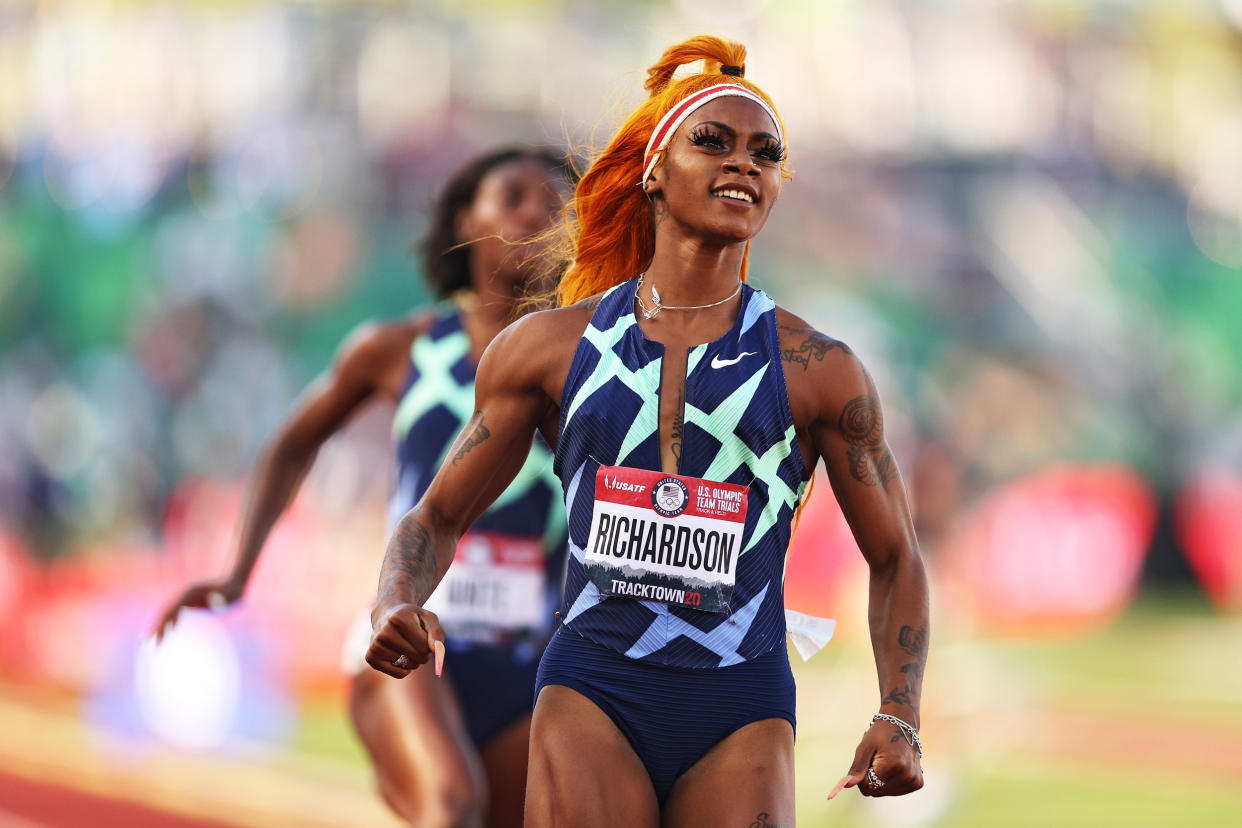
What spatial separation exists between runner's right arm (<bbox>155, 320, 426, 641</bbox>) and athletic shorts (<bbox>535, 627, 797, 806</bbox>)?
2216 millimetres

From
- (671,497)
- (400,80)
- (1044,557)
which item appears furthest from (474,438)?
(400,80)

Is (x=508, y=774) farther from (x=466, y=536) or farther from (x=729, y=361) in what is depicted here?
(x=729, y=361)

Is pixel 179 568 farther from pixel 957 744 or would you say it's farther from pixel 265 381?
pixel 957 744

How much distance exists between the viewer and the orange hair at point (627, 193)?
3.46m

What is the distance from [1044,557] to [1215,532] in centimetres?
414

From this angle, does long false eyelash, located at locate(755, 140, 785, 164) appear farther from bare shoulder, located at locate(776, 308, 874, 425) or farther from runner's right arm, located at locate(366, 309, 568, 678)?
runner's right arm, located at locate(366, 309, 568, 678)

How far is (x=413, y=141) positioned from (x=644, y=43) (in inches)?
178

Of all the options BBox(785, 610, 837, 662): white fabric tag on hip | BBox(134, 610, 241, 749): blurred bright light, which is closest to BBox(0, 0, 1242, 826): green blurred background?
BBox(134, 610, 241, 749): blurred bright light

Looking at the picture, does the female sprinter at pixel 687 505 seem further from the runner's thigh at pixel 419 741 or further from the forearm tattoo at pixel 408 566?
the runner's thigh at pixel 419 741

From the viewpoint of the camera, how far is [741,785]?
297 centimetres

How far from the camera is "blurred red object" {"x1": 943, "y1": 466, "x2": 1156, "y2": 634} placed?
766 inches

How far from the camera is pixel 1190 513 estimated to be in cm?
2258

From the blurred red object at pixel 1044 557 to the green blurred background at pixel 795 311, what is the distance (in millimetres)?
66

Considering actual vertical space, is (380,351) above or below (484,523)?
above
